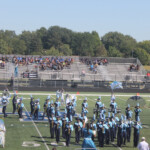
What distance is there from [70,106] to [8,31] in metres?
114

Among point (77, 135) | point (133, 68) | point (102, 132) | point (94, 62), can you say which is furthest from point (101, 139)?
point (94, 62)

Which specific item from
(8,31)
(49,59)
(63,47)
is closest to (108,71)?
(49,59)

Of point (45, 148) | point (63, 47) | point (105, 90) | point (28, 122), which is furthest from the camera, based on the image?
point (63, 47)

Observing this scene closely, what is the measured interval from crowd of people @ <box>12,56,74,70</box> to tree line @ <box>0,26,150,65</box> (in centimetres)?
3982

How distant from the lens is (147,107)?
27.7m

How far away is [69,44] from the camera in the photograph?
368 ft

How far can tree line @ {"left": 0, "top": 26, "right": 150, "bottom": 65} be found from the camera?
98812mm

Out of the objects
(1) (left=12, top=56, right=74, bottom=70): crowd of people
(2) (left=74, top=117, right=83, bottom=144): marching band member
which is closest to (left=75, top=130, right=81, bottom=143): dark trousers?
(2) (left=74, top=117, right=83, bottom=144): marching band member

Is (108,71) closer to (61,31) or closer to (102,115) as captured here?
(102,115)

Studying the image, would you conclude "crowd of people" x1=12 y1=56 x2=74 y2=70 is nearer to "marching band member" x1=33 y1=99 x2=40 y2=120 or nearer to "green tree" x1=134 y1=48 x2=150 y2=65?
"marching band member" x1=33 y1=99 x2=40 y2=120

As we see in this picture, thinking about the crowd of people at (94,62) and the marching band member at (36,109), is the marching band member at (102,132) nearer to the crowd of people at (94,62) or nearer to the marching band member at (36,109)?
the marching band member at (36,109)

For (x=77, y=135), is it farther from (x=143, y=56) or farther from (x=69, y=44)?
(x=69, y=44)

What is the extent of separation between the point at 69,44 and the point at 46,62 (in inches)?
2460

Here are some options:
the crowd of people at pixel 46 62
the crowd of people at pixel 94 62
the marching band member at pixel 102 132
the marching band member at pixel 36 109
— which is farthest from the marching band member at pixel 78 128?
the crowd of people at pixel 94 62
